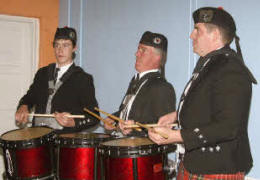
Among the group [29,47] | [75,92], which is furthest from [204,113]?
[29,47]

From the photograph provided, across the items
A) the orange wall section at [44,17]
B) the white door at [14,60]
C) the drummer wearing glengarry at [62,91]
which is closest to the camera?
the drummer wearing glengarry at [62,91]

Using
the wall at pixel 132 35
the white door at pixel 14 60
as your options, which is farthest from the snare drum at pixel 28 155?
the white door at pixel 14 60

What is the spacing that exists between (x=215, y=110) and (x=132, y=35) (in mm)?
2034

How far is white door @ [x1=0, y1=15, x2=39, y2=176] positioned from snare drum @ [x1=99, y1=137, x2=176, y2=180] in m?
2.70

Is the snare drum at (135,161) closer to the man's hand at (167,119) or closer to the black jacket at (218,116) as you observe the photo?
the man's hand at (167,119)

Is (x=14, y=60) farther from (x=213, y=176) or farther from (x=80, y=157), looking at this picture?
(x=213, y=176)

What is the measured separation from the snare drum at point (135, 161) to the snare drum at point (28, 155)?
72 cm

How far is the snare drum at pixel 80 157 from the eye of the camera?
2.80 metres

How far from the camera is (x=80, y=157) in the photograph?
281 cm

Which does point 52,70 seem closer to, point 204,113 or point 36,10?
point 36,10

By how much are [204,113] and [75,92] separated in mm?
1709

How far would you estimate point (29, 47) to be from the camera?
15.9ft

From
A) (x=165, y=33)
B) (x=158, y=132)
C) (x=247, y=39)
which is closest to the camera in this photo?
(x=158, y=132)

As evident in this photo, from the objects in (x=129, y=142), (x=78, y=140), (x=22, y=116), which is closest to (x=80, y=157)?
(x=78, y=140)
